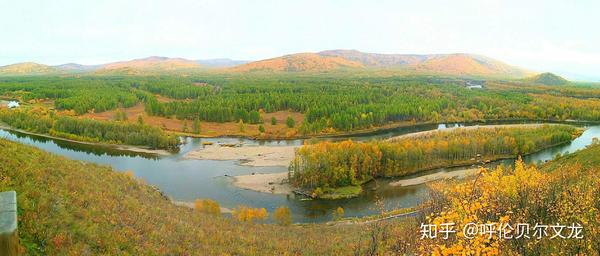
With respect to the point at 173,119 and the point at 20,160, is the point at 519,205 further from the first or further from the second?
→ the point at 173,119

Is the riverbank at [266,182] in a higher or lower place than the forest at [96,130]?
lower

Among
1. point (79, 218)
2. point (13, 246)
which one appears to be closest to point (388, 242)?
point (79, 218)

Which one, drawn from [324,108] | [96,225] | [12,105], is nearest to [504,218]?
[96,225]

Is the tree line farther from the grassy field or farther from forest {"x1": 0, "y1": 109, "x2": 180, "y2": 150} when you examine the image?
forest {"x1": 0, "y1": 109, "x2": 180, "y2": 150}

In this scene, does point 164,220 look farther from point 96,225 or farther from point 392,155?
point 392,155

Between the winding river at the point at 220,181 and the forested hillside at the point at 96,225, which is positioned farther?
the winding river at the point at 220,181

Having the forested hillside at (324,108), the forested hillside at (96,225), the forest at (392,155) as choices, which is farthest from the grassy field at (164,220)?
the forested hillside at (324,108)

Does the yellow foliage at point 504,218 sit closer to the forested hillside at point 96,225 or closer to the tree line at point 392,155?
the forested hillside at point 96,225
